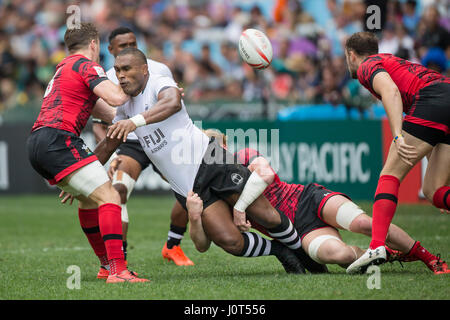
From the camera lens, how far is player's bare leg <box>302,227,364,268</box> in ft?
19.1

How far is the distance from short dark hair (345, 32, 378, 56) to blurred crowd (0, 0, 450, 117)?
624cm

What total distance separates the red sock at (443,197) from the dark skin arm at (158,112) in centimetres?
237

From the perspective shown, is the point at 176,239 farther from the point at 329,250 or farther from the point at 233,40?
the point at 233,40

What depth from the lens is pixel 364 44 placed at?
611cm

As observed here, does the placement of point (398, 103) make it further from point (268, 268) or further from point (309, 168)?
point (309, 168)

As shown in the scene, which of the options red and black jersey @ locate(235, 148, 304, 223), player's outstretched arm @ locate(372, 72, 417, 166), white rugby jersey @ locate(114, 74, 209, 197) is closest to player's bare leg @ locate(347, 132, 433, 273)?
player's outstretched arm @ locate(372, 72, 417, 166)

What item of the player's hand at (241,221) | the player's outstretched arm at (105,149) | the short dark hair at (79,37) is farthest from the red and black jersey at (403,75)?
the short dark hair at (79,37)

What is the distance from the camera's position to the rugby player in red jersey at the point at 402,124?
18.4ft

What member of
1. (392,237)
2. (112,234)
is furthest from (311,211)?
(112,234)

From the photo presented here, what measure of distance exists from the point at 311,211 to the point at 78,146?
218cm

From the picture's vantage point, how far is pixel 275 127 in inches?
520

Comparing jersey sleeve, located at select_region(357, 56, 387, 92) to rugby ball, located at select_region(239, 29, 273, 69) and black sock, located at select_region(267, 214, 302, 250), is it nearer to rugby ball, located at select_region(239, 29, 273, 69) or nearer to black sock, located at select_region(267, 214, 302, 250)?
black sock, located at select_region(267, 214, 302, 250)

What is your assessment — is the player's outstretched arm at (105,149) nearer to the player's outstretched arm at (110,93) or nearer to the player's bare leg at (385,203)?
the player's outstretched arm at (110,93)
